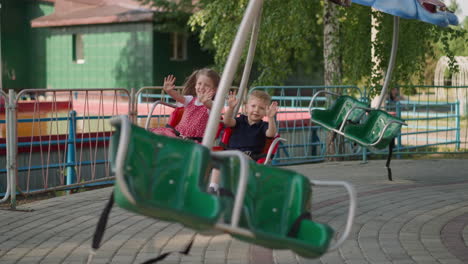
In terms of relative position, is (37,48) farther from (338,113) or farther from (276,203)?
Answer: (276,203)

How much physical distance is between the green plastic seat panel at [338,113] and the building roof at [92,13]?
18.3 meters

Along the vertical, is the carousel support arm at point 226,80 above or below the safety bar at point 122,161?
above

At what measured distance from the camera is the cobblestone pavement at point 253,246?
507 centimetres

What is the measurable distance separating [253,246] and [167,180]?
2.33 metres

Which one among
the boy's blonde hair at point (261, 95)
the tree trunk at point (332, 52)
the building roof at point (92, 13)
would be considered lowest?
the boy's blonde hair at point (261, 95)

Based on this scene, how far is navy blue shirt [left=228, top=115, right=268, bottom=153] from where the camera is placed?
595cm

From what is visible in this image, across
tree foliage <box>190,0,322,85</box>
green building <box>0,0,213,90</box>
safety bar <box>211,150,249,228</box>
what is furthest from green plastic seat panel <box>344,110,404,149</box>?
green building <box>0,0,213,90</box>

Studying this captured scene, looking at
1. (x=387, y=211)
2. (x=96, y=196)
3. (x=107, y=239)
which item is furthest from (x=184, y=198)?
(x=96, y=196)

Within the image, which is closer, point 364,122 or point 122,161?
point 122,161

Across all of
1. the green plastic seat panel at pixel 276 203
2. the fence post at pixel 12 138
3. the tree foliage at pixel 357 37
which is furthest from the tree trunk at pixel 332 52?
the green plastic seat panel at pixel 276 203

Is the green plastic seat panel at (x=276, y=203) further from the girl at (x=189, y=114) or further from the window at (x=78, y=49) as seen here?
the window at (x=78, y=49)

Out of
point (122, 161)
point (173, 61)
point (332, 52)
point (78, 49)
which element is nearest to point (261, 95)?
point (122, 161)

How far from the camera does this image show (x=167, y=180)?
3246 millimetres

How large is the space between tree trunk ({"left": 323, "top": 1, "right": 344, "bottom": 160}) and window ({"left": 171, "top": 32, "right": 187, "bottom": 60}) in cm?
1706
